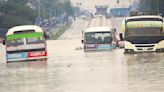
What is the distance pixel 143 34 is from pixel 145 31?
39 cm

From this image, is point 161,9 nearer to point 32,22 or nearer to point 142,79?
point 32,22

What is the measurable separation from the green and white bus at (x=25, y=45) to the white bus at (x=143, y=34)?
513cm

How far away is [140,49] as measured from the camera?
39344mm

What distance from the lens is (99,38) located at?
175ft

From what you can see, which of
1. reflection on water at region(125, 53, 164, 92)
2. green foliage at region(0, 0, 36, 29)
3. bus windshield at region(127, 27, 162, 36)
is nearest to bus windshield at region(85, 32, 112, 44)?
bus windshield at region(127, 27, 162, 36)

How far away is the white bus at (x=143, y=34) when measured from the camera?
3934 centimetres

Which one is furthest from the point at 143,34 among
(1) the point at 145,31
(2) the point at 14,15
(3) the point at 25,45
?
(2) the point at 14,15

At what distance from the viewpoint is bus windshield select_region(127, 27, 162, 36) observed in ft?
131

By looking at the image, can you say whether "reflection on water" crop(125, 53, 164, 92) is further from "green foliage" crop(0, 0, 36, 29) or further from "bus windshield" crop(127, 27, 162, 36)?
"green foliage" crop(0, 0, 36, 29)

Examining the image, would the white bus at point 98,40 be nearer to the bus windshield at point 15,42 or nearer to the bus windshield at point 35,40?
the bus windshield at point 35,40

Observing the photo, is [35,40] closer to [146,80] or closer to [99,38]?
[99,38]

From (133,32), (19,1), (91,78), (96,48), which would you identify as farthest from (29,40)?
(19,1)

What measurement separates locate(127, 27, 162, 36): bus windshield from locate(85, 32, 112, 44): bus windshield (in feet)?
41.5

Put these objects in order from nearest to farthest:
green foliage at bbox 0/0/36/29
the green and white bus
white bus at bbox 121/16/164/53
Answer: the green and white bus < white bus at bbox 121/16/164/53 < green foliage at bbox 0/0/36/29
